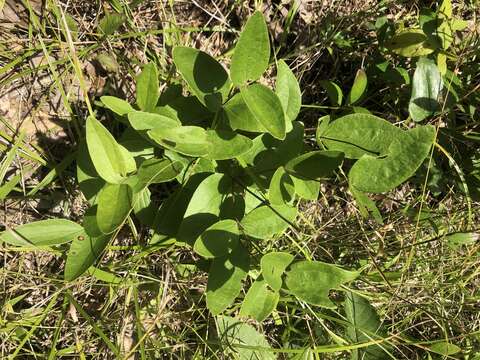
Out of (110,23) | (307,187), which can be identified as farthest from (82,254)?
(110,23)

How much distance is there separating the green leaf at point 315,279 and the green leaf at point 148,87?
0.54 meters

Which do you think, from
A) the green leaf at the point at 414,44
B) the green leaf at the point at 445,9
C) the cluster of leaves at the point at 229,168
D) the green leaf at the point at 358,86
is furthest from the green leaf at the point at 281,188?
the green leaf at the point at 445,9

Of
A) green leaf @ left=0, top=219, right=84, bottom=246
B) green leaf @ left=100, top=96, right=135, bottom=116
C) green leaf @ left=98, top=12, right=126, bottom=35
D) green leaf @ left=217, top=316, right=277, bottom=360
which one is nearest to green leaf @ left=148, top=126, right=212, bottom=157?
green leaf @ left=100, top=96, right=135, bottom=116

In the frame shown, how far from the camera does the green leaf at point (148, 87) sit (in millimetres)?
1239

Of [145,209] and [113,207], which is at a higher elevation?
[113,207]

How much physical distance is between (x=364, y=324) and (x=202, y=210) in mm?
700

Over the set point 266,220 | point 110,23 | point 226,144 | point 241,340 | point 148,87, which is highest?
point 110,23

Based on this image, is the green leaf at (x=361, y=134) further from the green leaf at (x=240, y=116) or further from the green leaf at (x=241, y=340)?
the green leaf at (x=241, y=340)

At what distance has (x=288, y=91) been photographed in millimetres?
1256

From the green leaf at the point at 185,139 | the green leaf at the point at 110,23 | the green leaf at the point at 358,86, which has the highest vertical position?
the green leaf at the point at 110,23

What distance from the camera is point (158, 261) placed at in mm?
1580

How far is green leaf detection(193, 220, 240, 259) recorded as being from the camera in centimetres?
117

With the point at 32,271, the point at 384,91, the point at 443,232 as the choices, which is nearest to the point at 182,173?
the point at 32,271

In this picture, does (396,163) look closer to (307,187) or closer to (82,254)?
(307,187)
